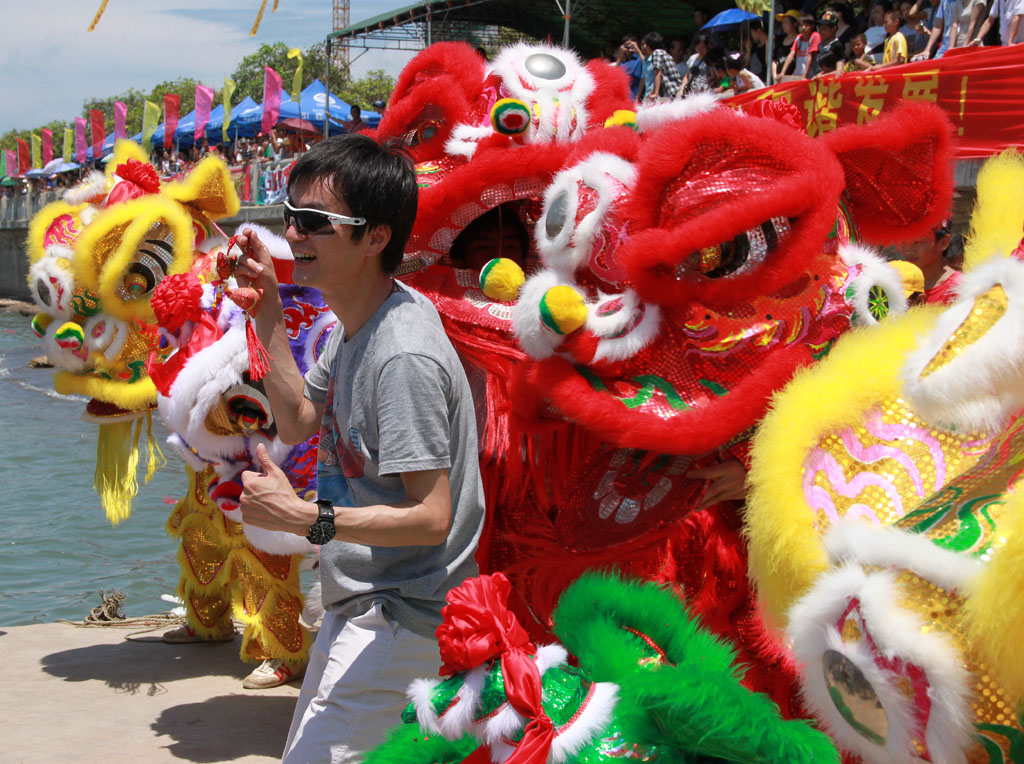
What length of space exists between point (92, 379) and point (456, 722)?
2766mm

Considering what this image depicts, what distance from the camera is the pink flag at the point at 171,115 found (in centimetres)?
2245

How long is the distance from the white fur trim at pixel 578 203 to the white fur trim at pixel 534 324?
2.6 inches

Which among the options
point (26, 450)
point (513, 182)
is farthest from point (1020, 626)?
point (26, 450)

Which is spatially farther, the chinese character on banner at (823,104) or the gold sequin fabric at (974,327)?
the chinese character on banner at (823,104)

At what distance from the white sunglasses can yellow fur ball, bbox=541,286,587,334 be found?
455 millimetres

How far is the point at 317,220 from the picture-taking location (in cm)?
179

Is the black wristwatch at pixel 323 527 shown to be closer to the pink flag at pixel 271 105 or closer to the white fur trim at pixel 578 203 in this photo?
the white fur trim at pixel 578 203

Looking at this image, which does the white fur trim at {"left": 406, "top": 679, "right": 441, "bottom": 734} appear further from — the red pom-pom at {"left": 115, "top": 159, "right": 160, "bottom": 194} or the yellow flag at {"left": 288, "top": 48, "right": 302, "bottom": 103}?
the yellow flag at {"left": 288, "top": 48, "right": 302, "bottom": 103}

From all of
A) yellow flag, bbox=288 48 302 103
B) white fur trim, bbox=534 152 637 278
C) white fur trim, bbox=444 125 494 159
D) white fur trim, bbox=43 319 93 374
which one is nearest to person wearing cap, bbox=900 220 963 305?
white fur trim, bbox=534 152 637 278

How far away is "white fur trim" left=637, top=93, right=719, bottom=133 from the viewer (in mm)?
2410

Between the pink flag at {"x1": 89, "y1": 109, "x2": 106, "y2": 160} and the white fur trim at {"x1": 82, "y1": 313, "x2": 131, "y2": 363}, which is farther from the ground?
the white fur trim at {"x1": 82, "y1": 313, "x2": 131, "y2": 363}

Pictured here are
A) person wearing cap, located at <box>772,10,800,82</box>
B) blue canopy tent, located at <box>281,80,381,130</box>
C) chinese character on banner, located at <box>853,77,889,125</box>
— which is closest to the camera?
chinese character on banner, located at <box>853,77,889,125</box>

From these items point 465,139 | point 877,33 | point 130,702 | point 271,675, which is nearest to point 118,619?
point 130,702

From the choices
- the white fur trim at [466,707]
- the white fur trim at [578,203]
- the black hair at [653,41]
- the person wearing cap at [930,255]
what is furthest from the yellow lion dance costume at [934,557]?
the black hair at [653,41]
